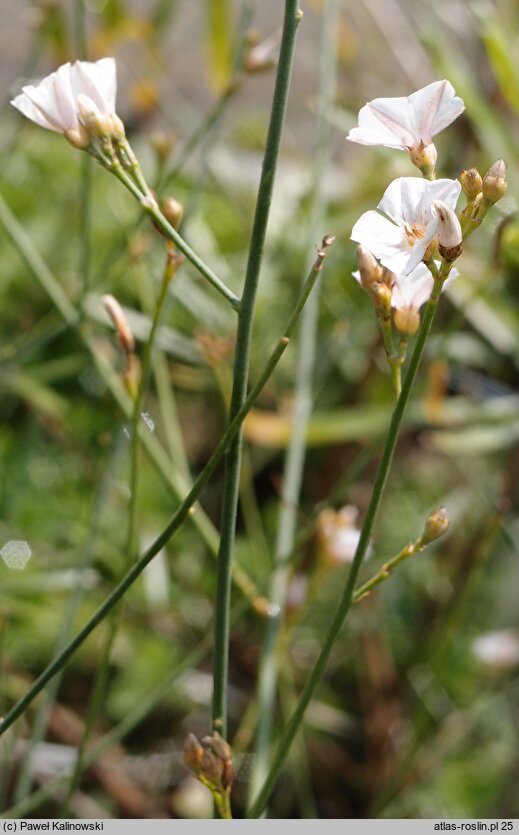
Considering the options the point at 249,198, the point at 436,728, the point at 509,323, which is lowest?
the point at 436,728

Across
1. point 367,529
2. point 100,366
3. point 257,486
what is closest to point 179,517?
point 367,529

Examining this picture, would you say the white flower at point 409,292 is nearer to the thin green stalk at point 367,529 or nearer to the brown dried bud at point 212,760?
the thin green stalk at point 367,529

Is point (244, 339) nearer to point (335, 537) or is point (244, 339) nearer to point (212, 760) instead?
point (212, 760)

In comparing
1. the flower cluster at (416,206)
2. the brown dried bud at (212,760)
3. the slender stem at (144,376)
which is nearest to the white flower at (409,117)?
the flower cluster at (416,206)

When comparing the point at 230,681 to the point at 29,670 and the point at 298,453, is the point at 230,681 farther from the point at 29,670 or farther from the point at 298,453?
the point at 298,453

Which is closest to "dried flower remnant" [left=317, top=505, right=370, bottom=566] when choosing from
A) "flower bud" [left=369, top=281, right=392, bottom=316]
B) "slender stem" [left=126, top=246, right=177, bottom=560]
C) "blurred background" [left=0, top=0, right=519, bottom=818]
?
"blurred background" [left=0, top=0, right=519, bottom=818]

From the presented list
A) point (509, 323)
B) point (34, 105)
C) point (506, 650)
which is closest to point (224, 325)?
point (509, 323)

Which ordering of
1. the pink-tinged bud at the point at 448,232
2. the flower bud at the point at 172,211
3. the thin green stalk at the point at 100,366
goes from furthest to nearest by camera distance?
1. the thin green stalk at the point at 100,366
2. the flower bud at the point at 172,211
3. the pink-tinged bud at the point at 448,232
